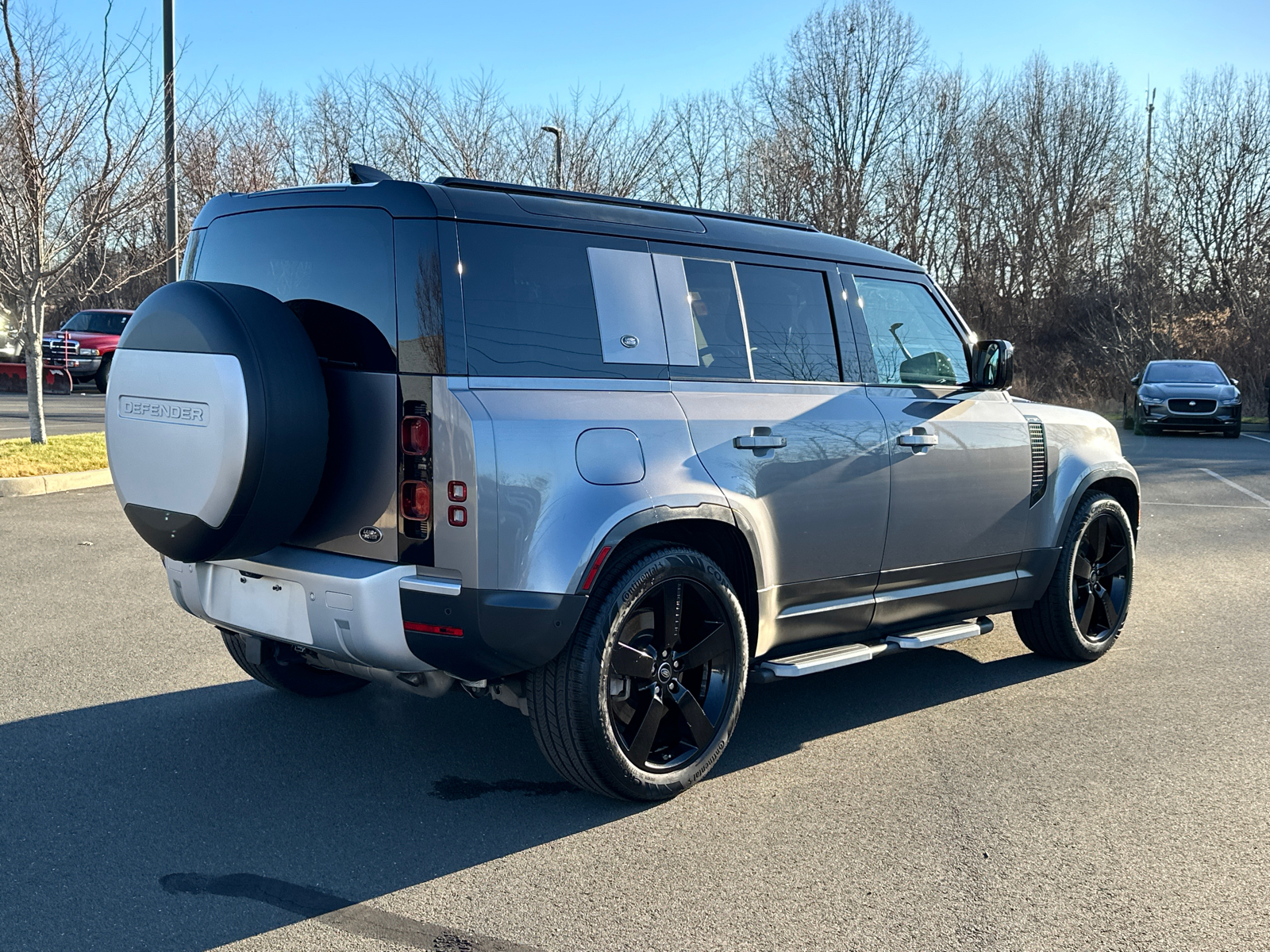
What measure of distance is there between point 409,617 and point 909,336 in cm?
280

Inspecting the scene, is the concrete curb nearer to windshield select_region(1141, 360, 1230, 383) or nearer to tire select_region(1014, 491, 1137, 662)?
tire select_region(1014, 491, 1137, 662)

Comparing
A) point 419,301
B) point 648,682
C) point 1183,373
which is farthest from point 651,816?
point 1183,373

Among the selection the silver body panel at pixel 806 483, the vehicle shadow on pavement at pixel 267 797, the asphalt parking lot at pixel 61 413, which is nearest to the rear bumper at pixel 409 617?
the vehicle shadow on pavement at pixel 267 797

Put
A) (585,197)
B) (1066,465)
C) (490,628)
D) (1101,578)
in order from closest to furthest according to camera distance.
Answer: (490,628) < (585,197) < (1066,465) < (1101,578)

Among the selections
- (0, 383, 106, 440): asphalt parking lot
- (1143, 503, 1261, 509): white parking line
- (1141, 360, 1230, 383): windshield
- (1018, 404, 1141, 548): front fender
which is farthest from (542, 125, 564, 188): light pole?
(1018, 404, 1141, 548): front fender

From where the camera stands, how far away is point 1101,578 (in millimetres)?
6227

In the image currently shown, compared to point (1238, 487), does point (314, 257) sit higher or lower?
higher

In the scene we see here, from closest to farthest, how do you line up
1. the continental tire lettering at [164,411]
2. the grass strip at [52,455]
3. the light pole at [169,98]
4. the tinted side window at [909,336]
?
the continental tire lettering at [164,411]
the tinted side window at [909,336]
the grass strip at [52,455]
the light pole at [169,98]

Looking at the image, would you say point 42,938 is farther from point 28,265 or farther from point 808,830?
point 28,265

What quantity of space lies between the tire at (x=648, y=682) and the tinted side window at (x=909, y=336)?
4.94 feet

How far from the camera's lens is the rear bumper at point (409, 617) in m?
3.65

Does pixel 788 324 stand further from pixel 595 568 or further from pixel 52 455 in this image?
pixel 52 455

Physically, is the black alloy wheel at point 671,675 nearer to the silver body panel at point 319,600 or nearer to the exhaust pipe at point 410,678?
the exhaust pipe at point 410,678

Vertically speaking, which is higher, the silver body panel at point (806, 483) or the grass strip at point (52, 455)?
the silver body panel at point (806, 483)
